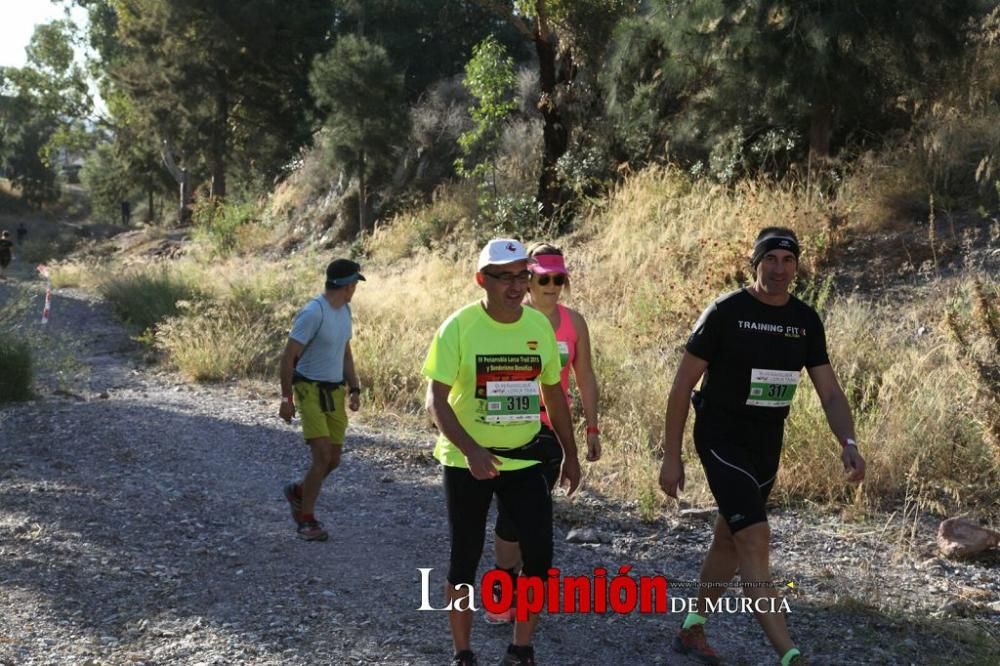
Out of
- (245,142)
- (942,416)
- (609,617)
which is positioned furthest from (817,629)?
(245,142)

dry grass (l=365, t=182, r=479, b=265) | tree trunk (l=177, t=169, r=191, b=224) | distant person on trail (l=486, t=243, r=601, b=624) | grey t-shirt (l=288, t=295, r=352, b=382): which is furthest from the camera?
tree trunk (l=177, t=169, r=191, b=224)

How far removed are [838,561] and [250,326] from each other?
377 inches

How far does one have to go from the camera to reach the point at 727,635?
5.19 meters

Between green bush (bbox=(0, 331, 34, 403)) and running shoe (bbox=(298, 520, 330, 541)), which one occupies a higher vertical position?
green bush (bbox=(0, 331, 34, 403))

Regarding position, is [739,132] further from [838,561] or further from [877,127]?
[838,561]

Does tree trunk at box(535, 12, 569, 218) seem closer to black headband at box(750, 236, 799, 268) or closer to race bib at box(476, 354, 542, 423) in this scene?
black headband at box(750, 236, 799, 268)

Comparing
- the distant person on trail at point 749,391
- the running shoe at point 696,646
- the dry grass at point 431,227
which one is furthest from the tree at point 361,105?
the distant person on trail at point 749,391

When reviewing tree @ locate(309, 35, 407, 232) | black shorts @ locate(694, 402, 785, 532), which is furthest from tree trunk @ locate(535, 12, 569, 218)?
black shorts @ locate(694, 402, 785, 532)

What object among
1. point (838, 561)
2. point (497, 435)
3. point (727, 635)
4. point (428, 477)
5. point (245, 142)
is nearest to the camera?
point (497, 435)

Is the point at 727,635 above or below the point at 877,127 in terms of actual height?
below

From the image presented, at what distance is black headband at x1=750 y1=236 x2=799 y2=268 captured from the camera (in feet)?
14.7

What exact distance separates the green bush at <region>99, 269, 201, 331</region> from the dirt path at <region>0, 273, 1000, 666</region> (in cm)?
797

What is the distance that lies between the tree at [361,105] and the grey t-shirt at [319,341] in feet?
61.8

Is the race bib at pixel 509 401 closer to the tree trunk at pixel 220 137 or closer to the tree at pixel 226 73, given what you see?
the tree at pixel 226 73
